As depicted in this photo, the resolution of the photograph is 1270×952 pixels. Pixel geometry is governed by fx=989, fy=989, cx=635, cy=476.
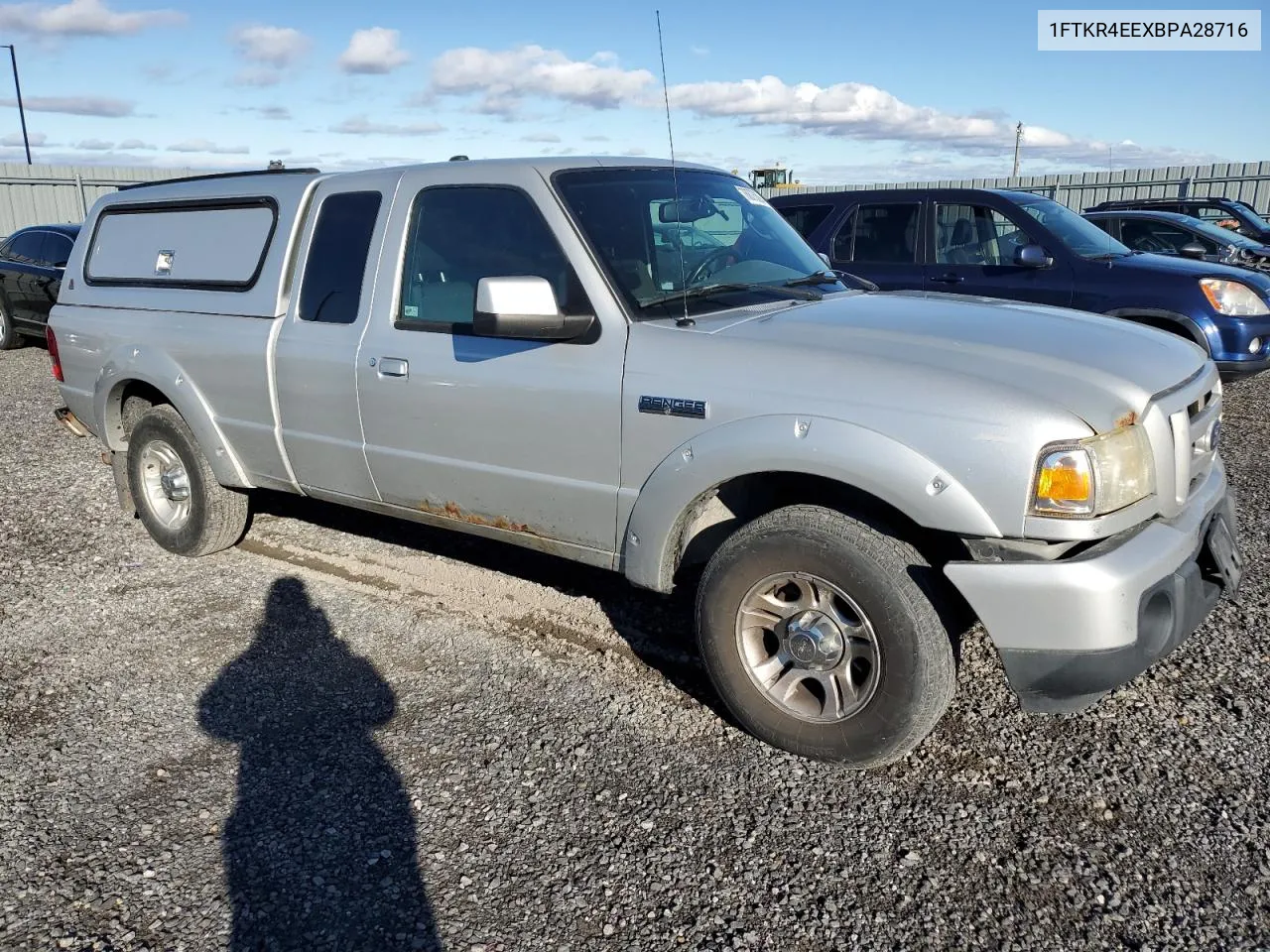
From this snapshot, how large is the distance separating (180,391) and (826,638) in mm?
3510

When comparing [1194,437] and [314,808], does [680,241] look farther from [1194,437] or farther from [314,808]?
[314,808]

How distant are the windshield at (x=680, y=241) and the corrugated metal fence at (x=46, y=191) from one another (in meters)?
22.1

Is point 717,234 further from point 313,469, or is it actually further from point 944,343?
point 313,469

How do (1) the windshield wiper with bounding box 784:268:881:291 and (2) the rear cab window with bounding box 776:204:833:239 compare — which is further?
(2) the rear cab window with bounding box 776:204:833:239

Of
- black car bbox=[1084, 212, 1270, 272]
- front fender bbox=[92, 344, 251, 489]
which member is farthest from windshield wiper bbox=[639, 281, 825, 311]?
black car bbox=[1084, 212, 1270, 272]

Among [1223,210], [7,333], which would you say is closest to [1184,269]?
[1223,210]

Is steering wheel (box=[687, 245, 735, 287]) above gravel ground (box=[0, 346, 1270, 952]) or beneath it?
above

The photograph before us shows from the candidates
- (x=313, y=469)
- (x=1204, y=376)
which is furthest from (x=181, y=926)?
(x=1204, y=376)

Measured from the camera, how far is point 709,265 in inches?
152

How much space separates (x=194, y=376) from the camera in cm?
487

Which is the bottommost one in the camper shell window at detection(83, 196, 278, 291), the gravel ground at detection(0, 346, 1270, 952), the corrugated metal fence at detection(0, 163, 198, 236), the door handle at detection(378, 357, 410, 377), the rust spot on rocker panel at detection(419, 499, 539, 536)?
the gravel ground at detection(0, 346, 1270, 952)

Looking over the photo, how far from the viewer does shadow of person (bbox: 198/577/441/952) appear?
2.61m

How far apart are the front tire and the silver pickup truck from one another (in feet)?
0.81

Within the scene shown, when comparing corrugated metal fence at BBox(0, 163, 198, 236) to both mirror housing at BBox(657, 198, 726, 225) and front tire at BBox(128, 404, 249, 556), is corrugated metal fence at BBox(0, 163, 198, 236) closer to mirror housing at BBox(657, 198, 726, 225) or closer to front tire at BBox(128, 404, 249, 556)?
front tire at BBox(128, 404, 249, 556)
